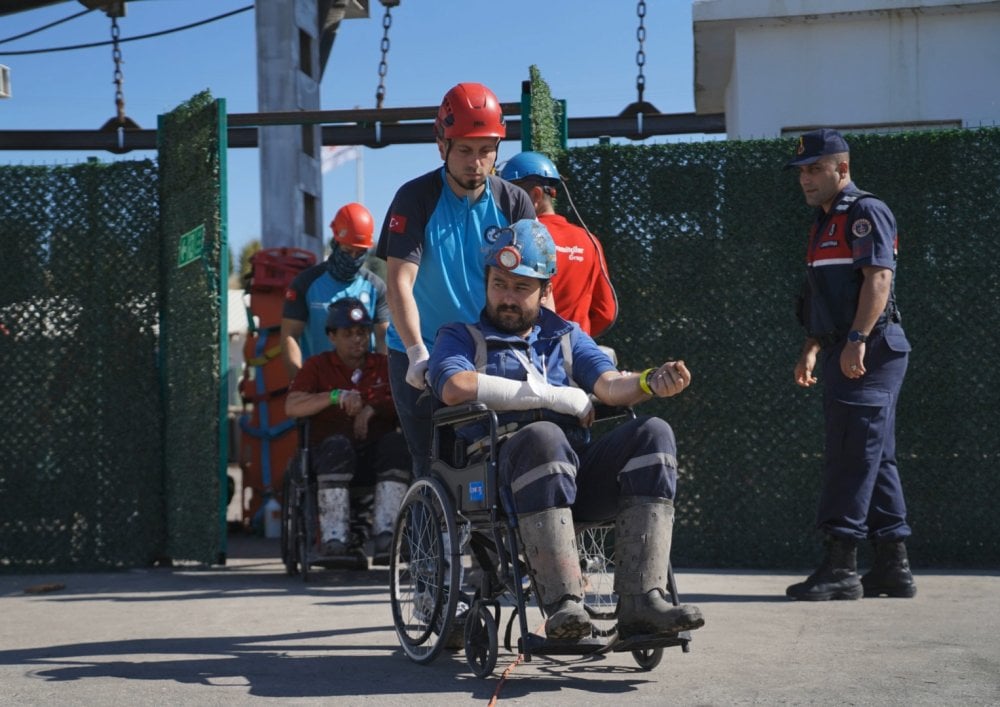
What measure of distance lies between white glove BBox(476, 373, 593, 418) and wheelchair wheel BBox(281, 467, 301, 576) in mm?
3244

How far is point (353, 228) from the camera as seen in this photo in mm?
8375

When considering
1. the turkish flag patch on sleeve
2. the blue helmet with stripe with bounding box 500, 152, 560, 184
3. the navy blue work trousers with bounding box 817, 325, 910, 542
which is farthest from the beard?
the navy blue work trousers with bounding box 817, 325, 910, 542

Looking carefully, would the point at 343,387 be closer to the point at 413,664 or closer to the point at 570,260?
the point at 570,260

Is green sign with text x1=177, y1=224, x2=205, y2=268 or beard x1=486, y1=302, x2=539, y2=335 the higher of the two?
green sign with text x1=177, y1=224, x2=205, y2=268

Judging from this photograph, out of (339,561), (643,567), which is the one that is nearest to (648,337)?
(339,561)

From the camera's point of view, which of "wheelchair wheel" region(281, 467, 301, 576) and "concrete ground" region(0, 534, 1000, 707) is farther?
"wheelchair wheel" region(281, 467, 301, 576)

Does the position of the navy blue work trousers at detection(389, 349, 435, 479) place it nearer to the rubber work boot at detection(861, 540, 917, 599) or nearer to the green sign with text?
the rubber work boot at detection(861, 540, 917, 599)

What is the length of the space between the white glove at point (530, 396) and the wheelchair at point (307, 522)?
298 centimetres

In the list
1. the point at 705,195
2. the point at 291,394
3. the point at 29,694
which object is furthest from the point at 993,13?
the point at 29,694

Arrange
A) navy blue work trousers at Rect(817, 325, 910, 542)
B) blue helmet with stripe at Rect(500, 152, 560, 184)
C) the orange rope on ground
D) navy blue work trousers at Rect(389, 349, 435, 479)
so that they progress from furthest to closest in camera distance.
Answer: blue helmet with stripe at Rect(500, 152, 560, 184) → navy blue work trousers at Rect(817, 325, 910, 542) → navy blue work trousers at Rect(389, 349, 435, 479) → the orange rope on ground

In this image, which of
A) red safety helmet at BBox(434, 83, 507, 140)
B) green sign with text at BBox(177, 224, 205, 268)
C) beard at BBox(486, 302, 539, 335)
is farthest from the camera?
green sign with text at BBox(177, 224, 205, 268)

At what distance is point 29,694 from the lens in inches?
177

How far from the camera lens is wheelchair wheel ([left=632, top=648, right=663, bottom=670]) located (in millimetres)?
4645

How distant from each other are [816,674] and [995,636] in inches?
46.4
